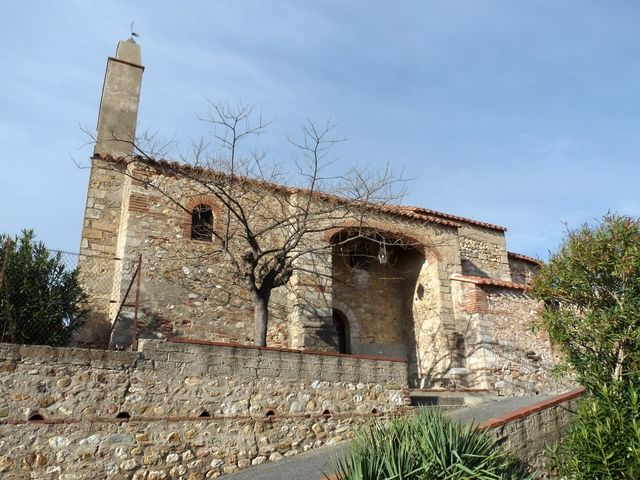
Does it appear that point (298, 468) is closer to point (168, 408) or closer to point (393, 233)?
point (168, 408)

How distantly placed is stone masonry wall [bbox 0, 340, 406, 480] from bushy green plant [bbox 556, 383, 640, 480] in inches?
145

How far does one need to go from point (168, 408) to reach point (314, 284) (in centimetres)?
567

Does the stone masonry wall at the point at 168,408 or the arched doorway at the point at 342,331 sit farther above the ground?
the arched doorway at the point at 342,331

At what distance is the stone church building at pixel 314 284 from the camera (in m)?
12.9

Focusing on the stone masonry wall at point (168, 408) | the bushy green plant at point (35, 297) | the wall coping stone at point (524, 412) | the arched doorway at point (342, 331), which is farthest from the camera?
the arched doorway at point (342, 331)

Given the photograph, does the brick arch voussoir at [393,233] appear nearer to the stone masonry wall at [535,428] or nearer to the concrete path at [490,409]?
the concrete path at [490,409]

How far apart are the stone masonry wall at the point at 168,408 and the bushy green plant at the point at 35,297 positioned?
5.01 feet

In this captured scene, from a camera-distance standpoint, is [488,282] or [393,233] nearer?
[488,282]

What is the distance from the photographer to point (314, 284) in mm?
13703

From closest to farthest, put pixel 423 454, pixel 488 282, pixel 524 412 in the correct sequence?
pixel 423 454 < pixel 524 412 < pixel 488 282

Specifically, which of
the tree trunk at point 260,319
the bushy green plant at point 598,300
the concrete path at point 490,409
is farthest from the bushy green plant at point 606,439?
the tree trunk at point 260,319

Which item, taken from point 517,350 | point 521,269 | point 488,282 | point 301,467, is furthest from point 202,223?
point 521,269

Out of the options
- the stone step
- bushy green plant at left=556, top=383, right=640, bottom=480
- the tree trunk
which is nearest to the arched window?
the tree trunk

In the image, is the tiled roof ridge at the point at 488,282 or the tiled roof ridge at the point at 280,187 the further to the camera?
the tiled roof ridge at the point at 488,282
